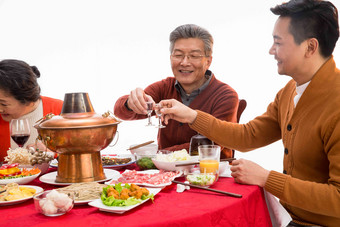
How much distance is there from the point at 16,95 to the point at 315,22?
239cm

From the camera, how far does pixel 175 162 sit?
188 centimetres

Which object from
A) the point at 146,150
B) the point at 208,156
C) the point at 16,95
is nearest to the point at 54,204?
the point at 208,156

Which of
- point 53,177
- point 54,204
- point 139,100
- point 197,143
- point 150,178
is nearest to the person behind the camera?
point 54,204

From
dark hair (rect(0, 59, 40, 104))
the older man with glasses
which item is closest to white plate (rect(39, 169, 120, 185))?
the older man with glasses

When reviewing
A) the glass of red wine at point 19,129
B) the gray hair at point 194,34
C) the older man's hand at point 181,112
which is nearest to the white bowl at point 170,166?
the older man's hand at point 181,112

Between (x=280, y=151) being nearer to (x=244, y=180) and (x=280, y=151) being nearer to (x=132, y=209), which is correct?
(x=244, y=180)

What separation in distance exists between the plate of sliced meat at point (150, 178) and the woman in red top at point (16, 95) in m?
1.55

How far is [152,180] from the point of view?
5.59 ft

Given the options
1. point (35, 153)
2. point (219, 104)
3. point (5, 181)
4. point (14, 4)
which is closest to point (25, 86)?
point (35, 153)

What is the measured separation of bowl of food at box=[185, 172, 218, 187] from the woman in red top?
1.87 m

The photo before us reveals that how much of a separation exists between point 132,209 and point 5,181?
775 millimetres

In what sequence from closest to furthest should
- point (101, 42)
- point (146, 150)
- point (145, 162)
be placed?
1. point (145, 162)
2. point (146, 150)
3. point (101, 42)

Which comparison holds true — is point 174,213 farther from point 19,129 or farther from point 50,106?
point 50,106

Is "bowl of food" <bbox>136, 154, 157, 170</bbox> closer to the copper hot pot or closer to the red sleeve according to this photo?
the copper hot pot
